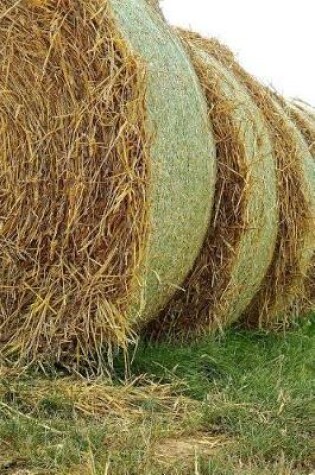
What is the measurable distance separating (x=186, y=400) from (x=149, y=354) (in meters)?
0.76

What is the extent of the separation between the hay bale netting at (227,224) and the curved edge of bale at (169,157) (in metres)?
0.45

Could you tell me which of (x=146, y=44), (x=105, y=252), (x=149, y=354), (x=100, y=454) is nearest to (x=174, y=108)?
(x=146, y=44)

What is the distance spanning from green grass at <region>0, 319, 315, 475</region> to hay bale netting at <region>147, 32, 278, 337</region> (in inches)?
12.4

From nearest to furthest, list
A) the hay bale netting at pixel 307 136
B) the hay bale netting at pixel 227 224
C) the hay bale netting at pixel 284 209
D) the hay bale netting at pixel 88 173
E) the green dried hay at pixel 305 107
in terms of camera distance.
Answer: the hay bale netting at pixel 88 173 < the hay bale netting at pixel 227 224 < the hay bale netting at pixel 284 209 < the hay bale netting at pixel 307 136 < the green dried hay at pixel 305 107

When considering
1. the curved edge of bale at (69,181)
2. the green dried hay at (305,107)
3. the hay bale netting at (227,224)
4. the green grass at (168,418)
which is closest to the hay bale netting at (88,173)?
the curved edge of bale at (69,181)

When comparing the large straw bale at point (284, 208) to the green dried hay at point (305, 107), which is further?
the green dried hay at point (305, 107)

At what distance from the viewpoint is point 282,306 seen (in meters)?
6.41

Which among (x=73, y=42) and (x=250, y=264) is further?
(x=250, y=264)

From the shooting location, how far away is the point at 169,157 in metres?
4.36

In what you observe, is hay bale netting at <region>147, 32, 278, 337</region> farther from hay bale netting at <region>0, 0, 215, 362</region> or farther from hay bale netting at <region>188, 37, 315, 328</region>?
hay bale netting at <region>0, 0, 215, 362</region>

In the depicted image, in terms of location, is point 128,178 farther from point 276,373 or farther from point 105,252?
point 276,373

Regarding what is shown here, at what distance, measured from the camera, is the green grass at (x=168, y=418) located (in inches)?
125

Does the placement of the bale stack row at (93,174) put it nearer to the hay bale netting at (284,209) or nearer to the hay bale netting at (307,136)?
the hay bale netting at (284,209)

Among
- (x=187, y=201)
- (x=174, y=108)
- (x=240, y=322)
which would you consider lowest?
(x=240, y=322)
